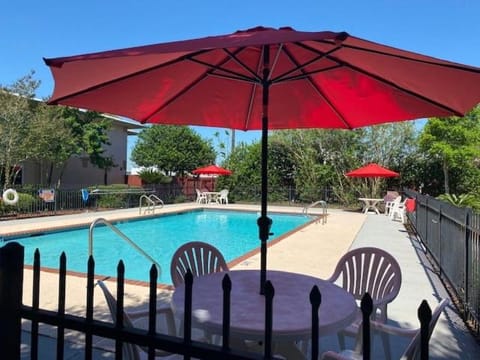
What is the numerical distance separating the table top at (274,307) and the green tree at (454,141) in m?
17.0

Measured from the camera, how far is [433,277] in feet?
19.5

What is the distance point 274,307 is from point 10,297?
1.34 metres

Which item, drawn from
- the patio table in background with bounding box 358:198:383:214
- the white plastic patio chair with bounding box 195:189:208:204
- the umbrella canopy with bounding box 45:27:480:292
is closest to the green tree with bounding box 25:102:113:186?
the white plastic patio chair with bounding box 195:189:208:204

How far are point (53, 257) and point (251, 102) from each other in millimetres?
6923

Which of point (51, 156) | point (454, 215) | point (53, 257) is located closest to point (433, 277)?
point (454, 215)

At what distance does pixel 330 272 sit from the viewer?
6.17m

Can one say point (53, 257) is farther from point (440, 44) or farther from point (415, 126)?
point (415, 126)

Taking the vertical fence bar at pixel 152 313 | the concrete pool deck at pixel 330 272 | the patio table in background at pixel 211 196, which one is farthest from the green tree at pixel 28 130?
the vertical fence bar at pixel 152 313

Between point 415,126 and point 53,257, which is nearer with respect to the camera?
point 53,257

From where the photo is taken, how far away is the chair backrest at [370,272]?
3.22 m

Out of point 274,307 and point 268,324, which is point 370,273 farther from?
point 268,324

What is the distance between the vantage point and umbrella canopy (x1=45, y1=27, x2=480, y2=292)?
6.60ft

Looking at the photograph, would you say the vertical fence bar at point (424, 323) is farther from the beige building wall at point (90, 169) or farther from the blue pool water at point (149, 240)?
the beige building wall at point (90, 169)

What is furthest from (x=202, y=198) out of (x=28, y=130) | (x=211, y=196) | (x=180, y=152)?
(x=28, y=130)
